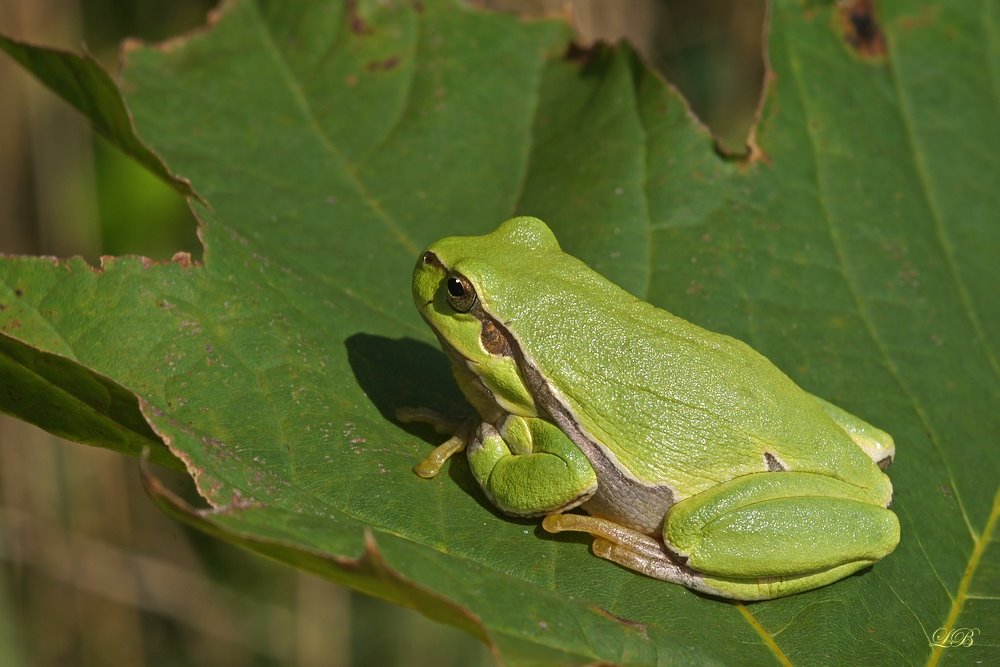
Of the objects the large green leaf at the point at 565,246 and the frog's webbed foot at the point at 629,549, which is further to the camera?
the frog's webbed foot at the point at 629,549

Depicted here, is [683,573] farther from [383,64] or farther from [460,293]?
[383,64]

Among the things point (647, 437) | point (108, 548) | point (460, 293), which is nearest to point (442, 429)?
point (460, 293)

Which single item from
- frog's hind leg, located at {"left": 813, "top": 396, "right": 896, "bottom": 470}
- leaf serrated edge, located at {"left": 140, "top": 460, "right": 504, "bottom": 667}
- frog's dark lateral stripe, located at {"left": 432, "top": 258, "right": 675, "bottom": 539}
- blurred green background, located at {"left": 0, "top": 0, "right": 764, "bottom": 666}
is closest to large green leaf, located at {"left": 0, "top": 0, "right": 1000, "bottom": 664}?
leaf serrated edge, located at {"left": 140, "top": 460, "right": 504, "bottom": 667}

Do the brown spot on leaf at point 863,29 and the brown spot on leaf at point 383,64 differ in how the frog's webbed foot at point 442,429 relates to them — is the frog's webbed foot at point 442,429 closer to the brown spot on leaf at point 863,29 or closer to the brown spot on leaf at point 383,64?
the brown spot on leaf at point 383,64

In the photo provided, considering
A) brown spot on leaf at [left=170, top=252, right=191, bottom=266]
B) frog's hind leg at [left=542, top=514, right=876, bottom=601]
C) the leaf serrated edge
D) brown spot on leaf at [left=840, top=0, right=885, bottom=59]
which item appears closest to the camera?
the leaf serrated edge

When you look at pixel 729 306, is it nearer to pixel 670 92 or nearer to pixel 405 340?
pixel 670 92

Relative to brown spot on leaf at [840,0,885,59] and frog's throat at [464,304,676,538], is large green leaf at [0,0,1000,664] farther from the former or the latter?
frog's throat at [464,304,676,538]

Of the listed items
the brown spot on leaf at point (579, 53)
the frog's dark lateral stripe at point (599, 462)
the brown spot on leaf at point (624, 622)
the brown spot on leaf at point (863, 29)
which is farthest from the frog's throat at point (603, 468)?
the brown spot on leaf at point (863, 29)
